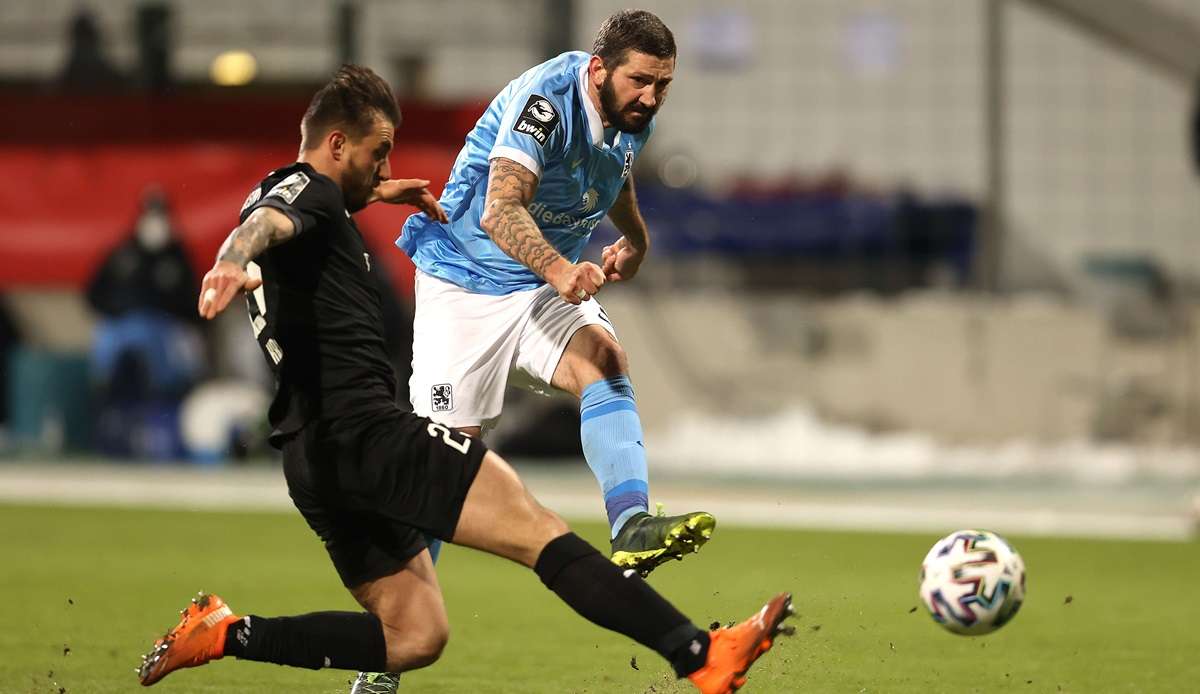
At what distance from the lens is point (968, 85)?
2102cm

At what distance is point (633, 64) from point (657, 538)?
5.48ft

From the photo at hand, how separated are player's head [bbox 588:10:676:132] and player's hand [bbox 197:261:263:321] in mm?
1979

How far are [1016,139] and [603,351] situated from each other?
48.7 ft

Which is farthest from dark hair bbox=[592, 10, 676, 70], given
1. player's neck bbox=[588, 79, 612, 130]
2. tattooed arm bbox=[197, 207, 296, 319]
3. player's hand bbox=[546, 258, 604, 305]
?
tattooed arm bbox=[197, 207, 296, 319]

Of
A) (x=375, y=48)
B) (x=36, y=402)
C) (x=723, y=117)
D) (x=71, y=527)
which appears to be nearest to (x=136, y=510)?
(x=71, y=527)

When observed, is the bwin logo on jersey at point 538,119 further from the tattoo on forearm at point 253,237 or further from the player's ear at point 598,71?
the tattoo on forearm at point 253,237

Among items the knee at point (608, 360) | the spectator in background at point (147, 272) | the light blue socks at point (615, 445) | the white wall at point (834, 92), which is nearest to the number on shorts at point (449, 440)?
the light blue socks at point (615, 445)

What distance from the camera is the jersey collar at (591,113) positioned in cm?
679

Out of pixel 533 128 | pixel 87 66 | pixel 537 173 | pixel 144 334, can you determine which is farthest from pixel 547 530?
pixel 87 66

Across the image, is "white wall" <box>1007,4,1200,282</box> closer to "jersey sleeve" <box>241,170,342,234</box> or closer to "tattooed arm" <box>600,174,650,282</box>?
"tattooed arm" <box>600,174,650,282</box>

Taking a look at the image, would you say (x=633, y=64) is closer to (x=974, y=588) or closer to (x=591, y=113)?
(x=591, y=113)

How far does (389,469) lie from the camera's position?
17.8 feet

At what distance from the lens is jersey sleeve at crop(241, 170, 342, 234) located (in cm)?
531

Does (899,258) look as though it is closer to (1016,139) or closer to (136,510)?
(1016,139)
